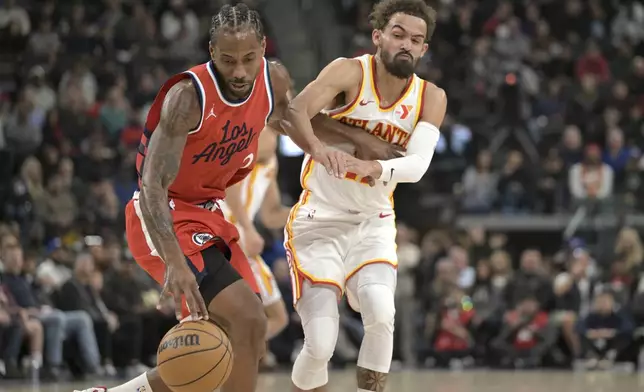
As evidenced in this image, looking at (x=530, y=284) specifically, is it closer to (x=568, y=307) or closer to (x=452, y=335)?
(x=568, y=307)

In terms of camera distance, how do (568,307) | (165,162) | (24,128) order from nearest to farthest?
1. (165,162)
2. (568,307)
3. (24,128)

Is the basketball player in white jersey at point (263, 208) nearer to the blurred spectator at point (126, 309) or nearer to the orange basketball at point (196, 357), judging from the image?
the orange basketball at point (196, 357)

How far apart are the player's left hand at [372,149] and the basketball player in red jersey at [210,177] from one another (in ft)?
1.46

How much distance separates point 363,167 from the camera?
241 inches

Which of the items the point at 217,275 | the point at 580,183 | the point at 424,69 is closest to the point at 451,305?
the point at 580,183

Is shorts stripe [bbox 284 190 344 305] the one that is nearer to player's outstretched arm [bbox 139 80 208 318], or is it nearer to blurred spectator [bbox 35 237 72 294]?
player's outstretched arm [bbox 139 80 208 318]

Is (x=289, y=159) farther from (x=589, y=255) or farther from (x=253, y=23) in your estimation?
(x=253, y=23)

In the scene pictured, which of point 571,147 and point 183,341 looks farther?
point 571,147

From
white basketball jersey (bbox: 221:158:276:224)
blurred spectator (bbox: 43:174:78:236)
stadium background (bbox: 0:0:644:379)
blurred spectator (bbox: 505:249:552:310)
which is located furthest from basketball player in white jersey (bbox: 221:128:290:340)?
blurred spectator (bbox: 505:249:552:310)

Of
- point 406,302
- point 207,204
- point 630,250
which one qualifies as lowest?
point 406,302

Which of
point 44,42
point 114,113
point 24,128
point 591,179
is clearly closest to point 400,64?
point 24,128

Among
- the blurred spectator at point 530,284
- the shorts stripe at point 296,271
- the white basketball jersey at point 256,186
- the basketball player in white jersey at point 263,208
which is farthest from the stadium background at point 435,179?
the shorts stripe at point 296,271

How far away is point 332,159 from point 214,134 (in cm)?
75

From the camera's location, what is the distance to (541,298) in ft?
45.0
